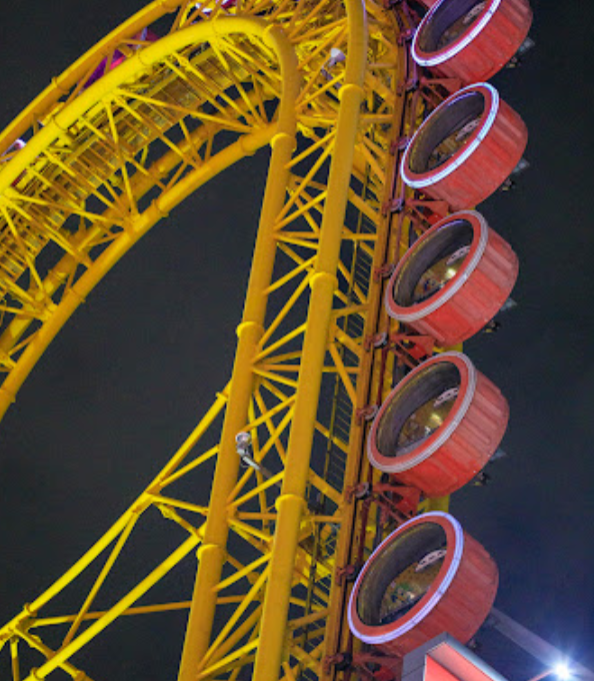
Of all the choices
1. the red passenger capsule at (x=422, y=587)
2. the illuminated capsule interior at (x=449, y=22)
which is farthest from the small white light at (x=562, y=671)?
the illuminated capsule interior at (x=449, y=22)

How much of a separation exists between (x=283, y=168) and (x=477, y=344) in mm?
13482

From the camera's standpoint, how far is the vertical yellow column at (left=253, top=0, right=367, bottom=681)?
13.4 m

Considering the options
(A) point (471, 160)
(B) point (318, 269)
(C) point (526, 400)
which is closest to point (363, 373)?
(B) point (318, 269)

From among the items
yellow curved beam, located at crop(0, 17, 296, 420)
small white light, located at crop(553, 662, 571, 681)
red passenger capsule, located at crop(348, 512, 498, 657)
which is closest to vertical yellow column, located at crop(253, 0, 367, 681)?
red passenger capsule, located at crop(348, 512, 498, 657)

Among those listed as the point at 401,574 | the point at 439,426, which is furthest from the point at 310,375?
the point at 401,574

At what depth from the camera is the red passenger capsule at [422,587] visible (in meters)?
12.5

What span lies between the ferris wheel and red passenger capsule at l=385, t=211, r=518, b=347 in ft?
0.10

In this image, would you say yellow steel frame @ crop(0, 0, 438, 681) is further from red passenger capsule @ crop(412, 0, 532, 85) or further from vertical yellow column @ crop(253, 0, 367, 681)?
red passenger capsule @ crop(412, 0, 532, 85)

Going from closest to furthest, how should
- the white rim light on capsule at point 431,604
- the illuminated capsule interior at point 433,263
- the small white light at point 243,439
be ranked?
1. the white rim light on capsule at point 431,604
2. the small white light at point 243,439
3. the illuminated capsule interior at point 433,263

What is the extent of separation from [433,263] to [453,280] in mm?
1012

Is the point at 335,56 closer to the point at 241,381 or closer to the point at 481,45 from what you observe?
the point at 481,45

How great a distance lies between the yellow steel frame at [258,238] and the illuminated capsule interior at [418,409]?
1.96 feet

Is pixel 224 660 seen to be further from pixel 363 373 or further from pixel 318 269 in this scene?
pixel 318 269

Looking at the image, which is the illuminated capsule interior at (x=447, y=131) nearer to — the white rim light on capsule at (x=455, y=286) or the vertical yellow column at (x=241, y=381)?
the vertical yellow column at (x=241, y=381)
